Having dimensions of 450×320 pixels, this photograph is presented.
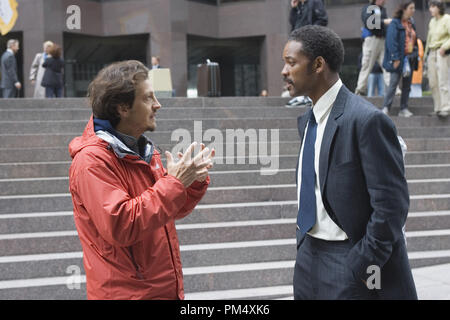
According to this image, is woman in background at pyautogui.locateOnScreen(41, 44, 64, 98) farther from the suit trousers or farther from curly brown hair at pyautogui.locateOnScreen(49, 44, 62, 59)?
the suit trousers

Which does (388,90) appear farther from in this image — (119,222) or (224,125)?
(119,222)

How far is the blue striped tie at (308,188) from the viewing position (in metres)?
2.66

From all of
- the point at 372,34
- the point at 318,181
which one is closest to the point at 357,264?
the point at 318,181

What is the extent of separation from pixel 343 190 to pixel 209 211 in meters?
4.70

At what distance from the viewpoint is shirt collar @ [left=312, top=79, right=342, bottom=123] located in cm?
274

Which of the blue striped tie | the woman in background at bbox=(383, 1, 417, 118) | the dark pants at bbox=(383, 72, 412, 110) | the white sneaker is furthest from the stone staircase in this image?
the blue striped tie

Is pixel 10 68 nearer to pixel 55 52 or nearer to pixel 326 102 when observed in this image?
pixel 55 52

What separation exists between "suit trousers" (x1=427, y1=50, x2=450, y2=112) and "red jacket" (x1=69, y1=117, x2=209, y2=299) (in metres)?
8.83

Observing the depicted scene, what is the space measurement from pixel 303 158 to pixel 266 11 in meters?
23.2

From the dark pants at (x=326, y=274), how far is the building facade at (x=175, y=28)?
20.5 meters

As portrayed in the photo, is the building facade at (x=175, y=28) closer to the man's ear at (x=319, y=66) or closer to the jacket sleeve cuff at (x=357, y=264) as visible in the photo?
the man's ear at (x=319, y=66)

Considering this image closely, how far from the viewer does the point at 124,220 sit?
224cm

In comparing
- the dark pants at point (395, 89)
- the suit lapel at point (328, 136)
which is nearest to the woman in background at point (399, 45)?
the dark pants at point (395, 89)

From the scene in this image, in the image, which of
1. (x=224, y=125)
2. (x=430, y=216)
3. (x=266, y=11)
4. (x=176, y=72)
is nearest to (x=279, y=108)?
(x=224, y=125)
